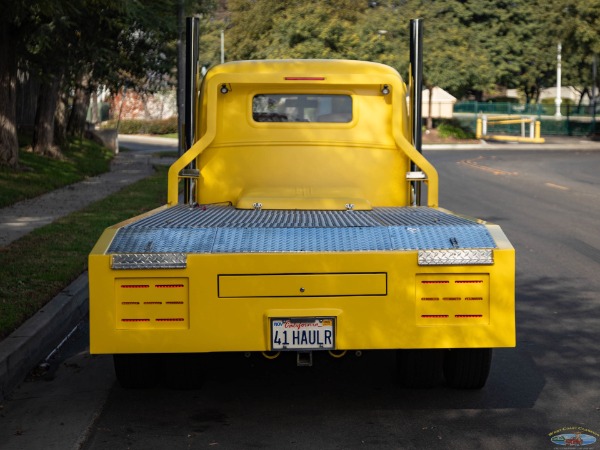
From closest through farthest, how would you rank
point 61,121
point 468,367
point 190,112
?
point 468,367, point 190,112, point 61,121

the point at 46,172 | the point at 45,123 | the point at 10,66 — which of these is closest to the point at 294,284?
the point at 10,66

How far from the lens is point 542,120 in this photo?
6788cm

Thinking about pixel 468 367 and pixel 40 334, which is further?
pixel 40 334

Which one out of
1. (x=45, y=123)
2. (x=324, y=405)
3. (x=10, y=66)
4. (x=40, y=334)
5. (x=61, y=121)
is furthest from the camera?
(x=61, y=121)

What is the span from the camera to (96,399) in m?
7.11

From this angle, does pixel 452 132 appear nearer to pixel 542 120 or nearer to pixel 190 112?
pixel 542 120

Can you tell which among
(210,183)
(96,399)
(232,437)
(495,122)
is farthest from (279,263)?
(495,122)

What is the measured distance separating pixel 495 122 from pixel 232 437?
5768 cm

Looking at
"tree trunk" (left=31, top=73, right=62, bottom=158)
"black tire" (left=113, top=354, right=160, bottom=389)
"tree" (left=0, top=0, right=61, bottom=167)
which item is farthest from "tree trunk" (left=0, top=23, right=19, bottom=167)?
"black tire" (left=113, top=354, right=160, bottom=389)

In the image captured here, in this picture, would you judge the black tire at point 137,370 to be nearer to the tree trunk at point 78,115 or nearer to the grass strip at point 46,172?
the grass strip at point 46,172

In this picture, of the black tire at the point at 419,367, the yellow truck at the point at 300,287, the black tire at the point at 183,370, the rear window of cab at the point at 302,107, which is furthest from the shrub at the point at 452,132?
the yellow truck at the point at 300,287

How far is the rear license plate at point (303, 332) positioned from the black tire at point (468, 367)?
1.01m

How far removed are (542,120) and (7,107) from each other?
4783 cm

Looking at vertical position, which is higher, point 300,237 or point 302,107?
point 302,107
